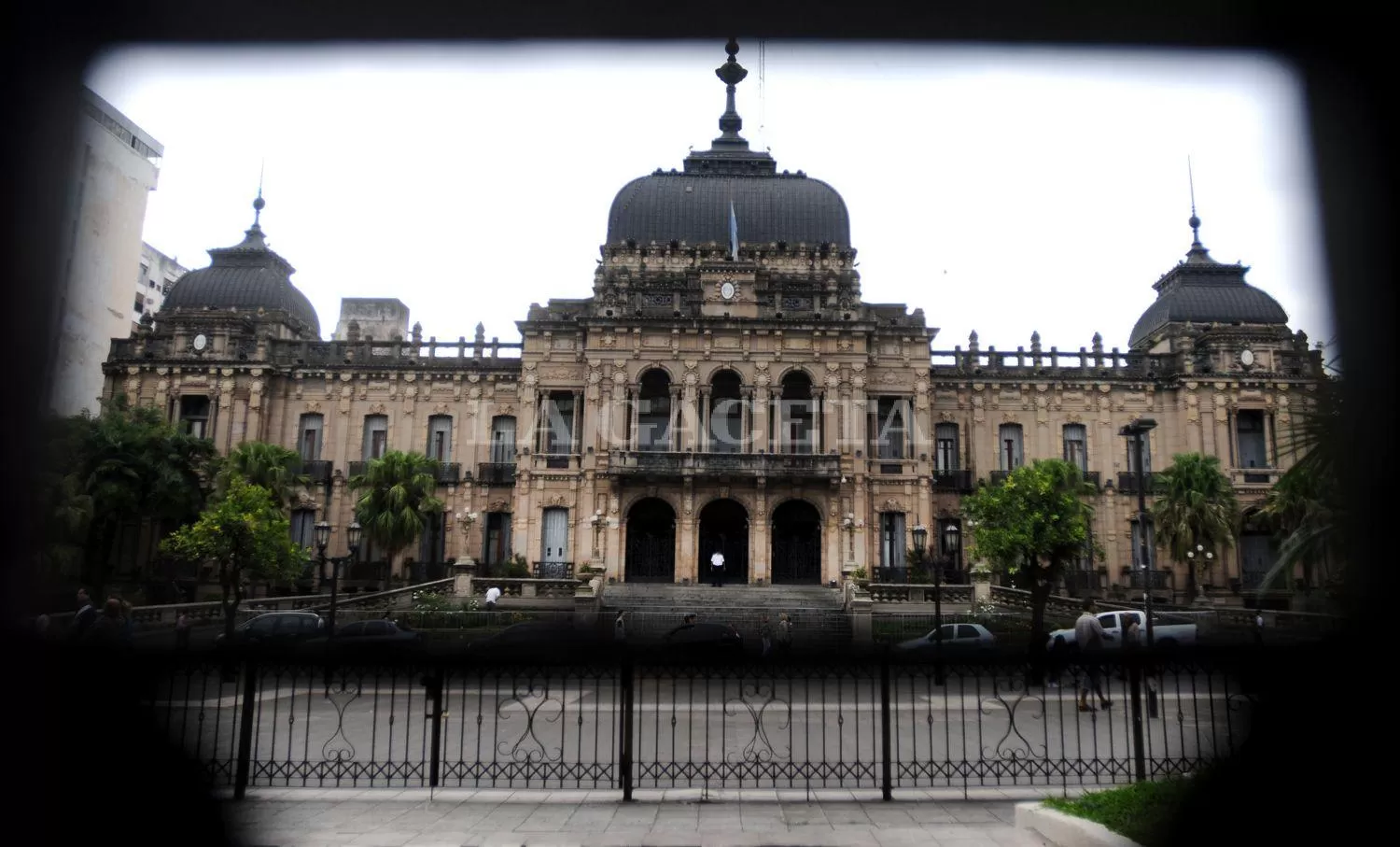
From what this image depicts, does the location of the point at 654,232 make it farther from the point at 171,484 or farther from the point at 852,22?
the point at 852,22

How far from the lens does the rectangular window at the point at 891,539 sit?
38.1m

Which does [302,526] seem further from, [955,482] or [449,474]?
[955,482]

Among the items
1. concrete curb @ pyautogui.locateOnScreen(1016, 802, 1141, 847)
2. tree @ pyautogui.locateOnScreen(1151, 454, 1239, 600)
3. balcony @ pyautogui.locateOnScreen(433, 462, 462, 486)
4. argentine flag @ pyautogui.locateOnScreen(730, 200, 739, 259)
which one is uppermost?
argentine flag @ pyautogui.locateOnScreen(730, 200, 739, 259)

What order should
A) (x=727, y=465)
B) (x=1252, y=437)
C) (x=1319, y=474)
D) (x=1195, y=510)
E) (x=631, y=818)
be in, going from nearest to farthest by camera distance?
(x=1319, y=474), (x=631, y=818), (x=1195, y=510), (x=727, y=465), (x=1252, y=437)

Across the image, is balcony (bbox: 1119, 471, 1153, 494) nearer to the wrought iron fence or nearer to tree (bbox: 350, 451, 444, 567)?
the wrought iron fence

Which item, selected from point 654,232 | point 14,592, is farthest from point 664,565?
point 14,592

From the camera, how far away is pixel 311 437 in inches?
1687

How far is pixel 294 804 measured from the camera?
8859 millimetres

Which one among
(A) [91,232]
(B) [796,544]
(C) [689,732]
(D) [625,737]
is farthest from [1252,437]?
(A) [91,232]

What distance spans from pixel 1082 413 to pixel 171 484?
39589 mm

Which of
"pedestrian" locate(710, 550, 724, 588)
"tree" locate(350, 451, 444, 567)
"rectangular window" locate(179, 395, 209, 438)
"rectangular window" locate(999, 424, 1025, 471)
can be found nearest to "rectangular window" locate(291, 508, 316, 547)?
"rectangular window" locate(179, 395, 209, 438)

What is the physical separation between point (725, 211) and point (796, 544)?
1670 centimetres

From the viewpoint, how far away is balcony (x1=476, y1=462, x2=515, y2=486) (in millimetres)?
41875

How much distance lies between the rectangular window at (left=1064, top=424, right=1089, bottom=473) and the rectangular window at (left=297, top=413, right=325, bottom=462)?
35756 mm
